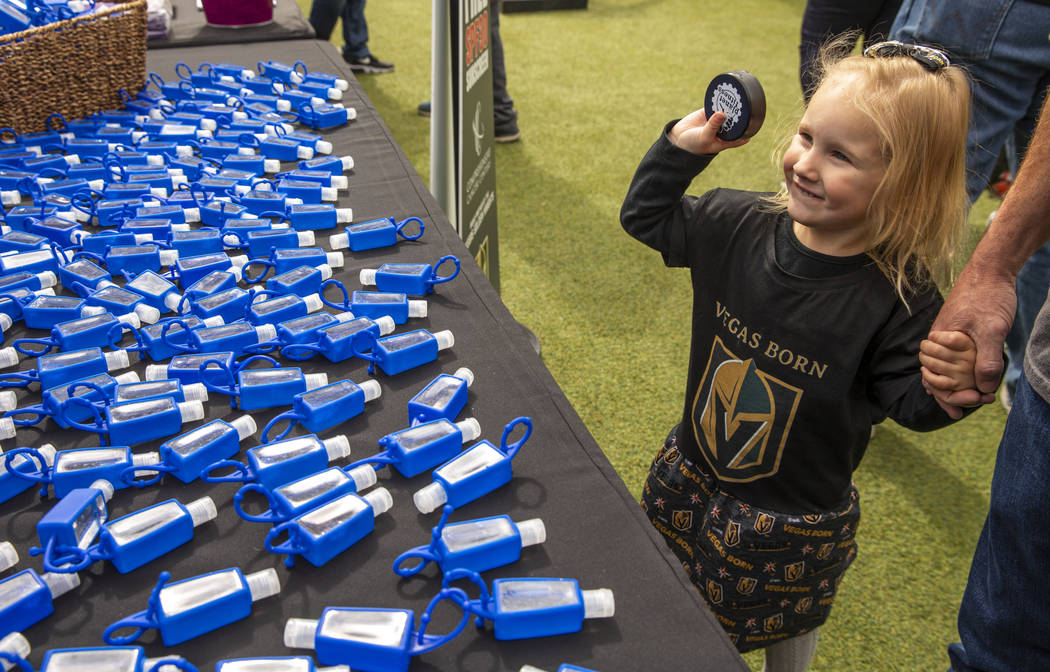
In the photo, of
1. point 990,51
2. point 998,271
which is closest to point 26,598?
point 998,271

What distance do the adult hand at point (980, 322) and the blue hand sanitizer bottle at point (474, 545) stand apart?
547 millimetres

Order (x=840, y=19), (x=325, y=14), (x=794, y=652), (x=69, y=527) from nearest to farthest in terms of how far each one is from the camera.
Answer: (x=69, y=527) < (x=794, y=652) < (x=840, y=19) < (x=325, y=14)

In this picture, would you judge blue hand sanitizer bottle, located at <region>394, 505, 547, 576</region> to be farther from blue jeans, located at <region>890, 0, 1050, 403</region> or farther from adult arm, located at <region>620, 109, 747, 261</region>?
blue jeans, located at <region>890, 0, 1050, 403</region>

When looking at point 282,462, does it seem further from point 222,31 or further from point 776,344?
point 222,31

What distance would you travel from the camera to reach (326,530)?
0.87 metres

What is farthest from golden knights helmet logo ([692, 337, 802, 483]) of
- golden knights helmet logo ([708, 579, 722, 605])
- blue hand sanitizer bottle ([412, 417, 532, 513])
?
blue hand sanitizer bottle ([412, 417, 532, 513])

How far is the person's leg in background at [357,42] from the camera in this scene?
4332 mm

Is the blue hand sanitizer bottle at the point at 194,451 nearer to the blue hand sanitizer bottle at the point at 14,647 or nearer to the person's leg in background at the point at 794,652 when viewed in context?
the blue hand sanitizer bottle at the point at 14,647

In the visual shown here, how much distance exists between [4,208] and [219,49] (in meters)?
1.15

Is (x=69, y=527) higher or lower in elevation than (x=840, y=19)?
lower

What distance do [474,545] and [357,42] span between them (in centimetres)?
410

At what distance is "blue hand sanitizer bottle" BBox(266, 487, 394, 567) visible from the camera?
2.83ft

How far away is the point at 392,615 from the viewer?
0.79m

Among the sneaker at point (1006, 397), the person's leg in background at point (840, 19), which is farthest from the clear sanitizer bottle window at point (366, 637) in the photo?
the sneaker at point (1006, 397)
